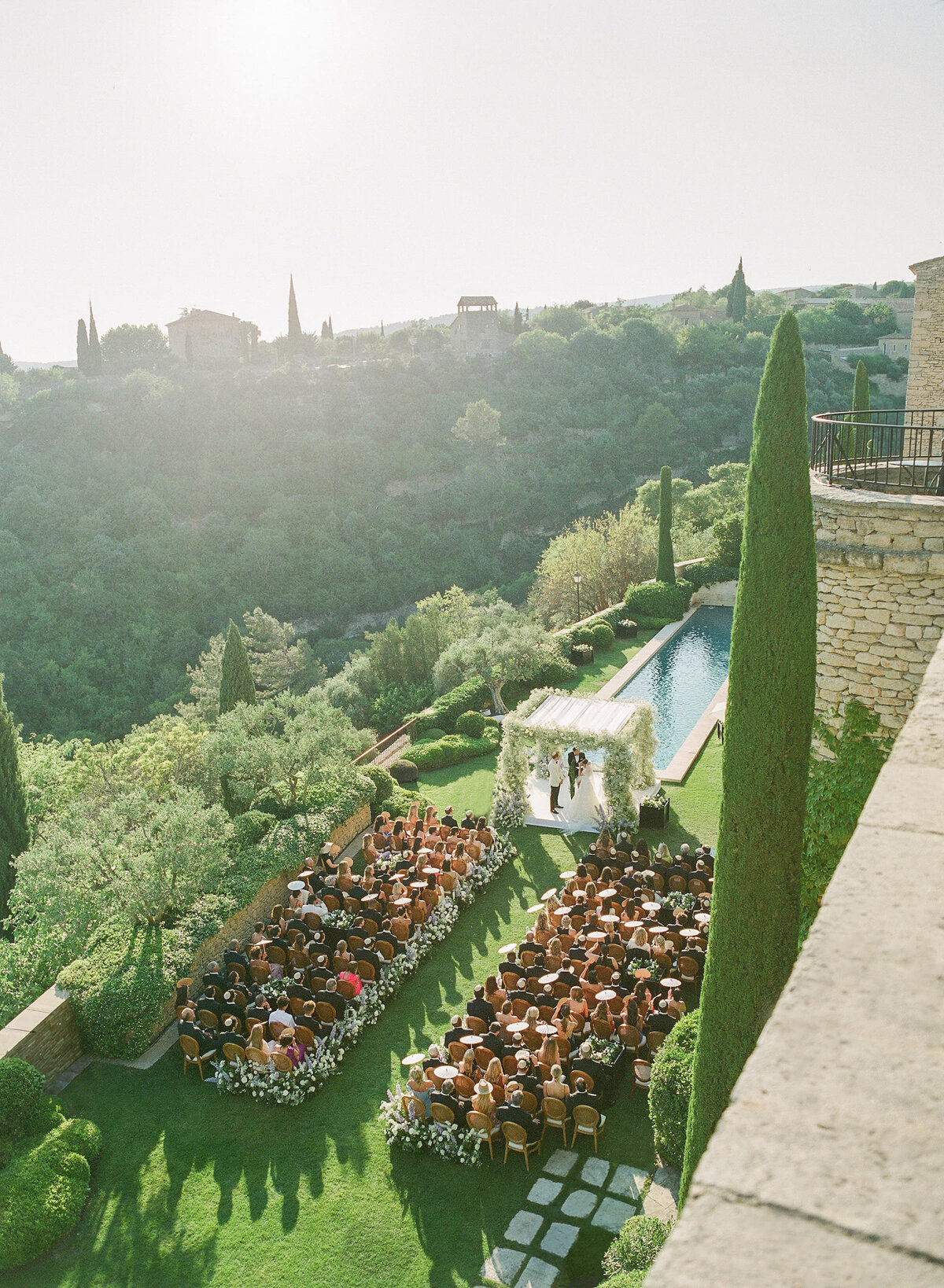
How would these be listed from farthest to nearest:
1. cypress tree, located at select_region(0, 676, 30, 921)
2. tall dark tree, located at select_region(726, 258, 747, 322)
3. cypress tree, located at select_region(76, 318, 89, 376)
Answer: tall dark tree, located at select_region(726, 258, 747, 322) → cypress tree, located at select_region(76, 318, 89, 376) → cypress tree, located at select_region(0, 676, 30, 921)

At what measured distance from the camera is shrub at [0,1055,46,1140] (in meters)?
10.6

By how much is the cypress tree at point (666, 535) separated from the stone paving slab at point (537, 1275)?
2658 cm

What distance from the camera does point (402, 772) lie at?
21.3 m

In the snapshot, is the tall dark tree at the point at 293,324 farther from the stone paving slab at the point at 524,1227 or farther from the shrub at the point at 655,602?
the stone paving slab at the point at 524,1227

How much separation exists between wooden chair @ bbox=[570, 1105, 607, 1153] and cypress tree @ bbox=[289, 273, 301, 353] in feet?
295

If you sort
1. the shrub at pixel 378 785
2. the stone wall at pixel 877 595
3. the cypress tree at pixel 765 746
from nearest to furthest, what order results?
1. the cypress tree at pixel 765 746
2. the stone wall at pixel 877 595
3. the shrub at pixel 378 785

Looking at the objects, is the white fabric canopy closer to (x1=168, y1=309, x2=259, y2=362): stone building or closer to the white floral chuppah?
the white floral chuppah

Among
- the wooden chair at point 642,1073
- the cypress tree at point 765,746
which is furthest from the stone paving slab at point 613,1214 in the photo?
the wooden chair at point 642,1073

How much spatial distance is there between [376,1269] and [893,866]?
9.23 meters

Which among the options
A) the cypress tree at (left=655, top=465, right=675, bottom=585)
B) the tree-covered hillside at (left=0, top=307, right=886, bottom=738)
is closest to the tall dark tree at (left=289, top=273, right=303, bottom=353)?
the tree-covered hillside at (left=0, top=307, right=886, bottom=738)

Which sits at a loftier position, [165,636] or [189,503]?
[189,503]

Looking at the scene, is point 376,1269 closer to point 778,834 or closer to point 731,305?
point 778,834

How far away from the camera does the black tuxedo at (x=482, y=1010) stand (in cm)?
1154

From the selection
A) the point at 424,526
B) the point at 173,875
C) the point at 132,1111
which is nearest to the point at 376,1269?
the point at 132,1111
